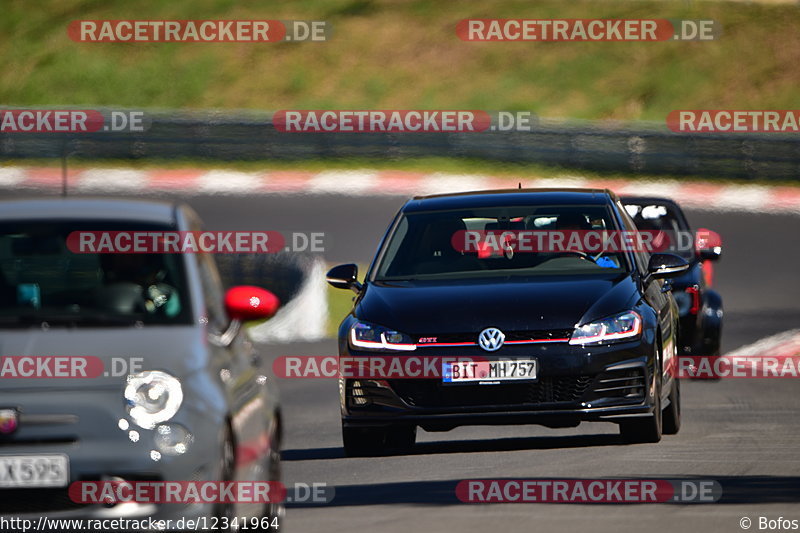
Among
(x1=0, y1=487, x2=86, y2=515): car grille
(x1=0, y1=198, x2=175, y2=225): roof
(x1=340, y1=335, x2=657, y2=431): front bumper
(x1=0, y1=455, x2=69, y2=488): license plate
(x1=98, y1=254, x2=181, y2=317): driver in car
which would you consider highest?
(x1=0, y1=198, x2=175, y2=225): roof

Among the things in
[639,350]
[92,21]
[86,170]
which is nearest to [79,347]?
[639,350]

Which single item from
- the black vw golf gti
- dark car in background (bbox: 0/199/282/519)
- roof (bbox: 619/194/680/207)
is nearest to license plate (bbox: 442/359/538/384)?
the black vw golf gti

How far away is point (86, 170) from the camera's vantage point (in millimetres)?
29719

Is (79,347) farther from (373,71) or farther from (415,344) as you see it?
(373,71)

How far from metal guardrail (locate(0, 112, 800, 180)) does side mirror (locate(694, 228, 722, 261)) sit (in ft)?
46.5

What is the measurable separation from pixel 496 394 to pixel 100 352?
392 cm

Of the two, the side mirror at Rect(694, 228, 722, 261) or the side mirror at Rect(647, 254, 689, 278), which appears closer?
the side mirror at Rect(647, 254, 689, 278)

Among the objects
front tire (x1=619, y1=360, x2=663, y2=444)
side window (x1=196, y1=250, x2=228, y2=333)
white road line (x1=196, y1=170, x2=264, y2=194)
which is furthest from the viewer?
white road line (x1=196, y1=170, x2=264, y2=194)

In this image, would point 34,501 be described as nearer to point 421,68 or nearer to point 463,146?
point 463,146

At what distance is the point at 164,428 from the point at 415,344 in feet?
12.6

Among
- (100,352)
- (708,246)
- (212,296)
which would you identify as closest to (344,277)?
(212,296)

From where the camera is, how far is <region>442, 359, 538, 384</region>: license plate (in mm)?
10219

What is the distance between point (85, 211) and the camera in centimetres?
761

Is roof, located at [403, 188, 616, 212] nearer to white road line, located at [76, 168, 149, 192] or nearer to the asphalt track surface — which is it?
the asphalt track surface
